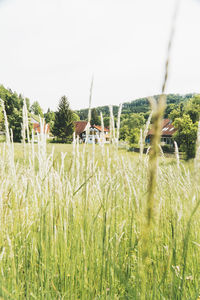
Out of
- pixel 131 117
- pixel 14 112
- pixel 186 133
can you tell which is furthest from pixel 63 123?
pixel 131 117

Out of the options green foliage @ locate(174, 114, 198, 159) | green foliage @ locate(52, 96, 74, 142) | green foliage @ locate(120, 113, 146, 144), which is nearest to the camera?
green foliage @ locate(120, 113, 146, 144)

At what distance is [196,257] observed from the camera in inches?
57.5

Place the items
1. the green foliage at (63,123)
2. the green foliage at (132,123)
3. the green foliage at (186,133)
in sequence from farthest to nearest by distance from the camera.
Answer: the green foliage at (63,123) → the green foliage at (186,133) → the green foliage at (132,123)

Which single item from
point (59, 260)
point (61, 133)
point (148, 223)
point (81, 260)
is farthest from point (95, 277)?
point (61, 133)

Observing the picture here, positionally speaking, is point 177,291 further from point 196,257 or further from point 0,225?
point 0,225

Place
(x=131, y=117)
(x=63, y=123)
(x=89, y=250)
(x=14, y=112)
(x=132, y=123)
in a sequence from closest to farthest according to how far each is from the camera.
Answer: (x=132, y=123) < (x=89, y=250) < (x=131, y=117) < (x=14, y=112) < (x=63, y=123)

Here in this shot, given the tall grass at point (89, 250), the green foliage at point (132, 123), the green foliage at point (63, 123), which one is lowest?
the tall grass at point (89, 250)

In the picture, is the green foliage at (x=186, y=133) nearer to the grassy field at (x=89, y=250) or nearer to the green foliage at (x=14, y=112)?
the grassy field at (x=89, y=250)

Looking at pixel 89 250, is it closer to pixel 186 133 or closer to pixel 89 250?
pixel 89 250

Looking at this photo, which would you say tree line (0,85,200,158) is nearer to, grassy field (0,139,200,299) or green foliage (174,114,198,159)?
green foliage (174,114,198,159)

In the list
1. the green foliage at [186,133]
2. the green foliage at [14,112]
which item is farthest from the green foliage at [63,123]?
the green foliage at [186,133]

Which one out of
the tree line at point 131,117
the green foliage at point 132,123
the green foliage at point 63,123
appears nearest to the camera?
the green foliage at point 132,123

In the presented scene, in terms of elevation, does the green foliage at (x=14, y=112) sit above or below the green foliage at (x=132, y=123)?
above

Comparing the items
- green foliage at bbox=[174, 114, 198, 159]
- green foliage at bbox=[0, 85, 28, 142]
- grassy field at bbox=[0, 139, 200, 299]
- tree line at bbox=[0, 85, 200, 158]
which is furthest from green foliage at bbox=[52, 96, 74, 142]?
grassy field at bbox=[0, 139, 200, 299]
